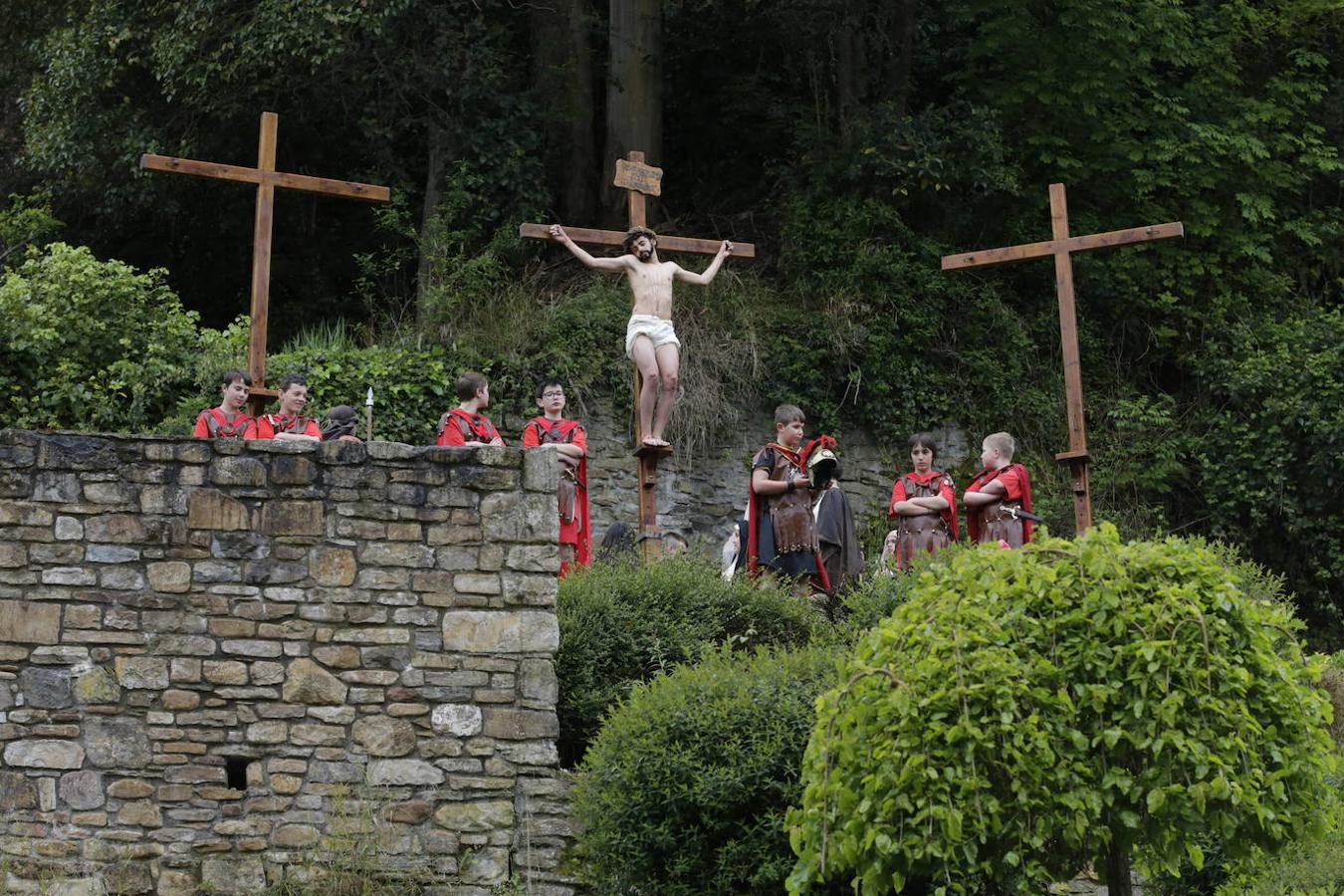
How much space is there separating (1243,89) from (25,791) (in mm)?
13903

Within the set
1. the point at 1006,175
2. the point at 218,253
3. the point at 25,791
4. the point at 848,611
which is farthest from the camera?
the point at 218,253

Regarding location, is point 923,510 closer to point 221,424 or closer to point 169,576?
point 221,424

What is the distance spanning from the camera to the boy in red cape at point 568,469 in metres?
11.3

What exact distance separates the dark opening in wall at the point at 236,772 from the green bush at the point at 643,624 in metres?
1.71

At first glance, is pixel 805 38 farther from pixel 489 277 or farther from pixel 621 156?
pixel 489 277

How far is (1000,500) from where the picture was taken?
1142 centimetres

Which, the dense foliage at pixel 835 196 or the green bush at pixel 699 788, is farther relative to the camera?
the dense foliage at pixel 835 196

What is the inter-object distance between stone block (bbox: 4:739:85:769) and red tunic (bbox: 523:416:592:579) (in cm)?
350

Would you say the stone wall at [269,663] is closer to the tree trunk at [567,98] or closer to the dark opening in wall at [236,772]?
the dark opening in wall at [236,772]

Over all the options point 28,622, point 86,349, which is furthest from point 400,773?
point 86,349

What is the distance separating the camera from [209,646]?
892 cm

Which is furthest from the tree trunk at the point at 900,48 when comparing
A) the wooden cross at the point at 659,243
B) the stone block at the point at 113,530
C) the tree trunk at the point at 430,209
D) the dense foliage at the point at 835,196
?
the stone block at the point at 113,530

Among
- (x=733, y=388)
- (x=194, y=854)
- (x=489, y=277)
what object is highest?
(x=489, y=277)

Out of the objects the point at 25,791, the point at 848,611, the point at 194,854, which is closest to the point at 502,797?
the point at 194,854
